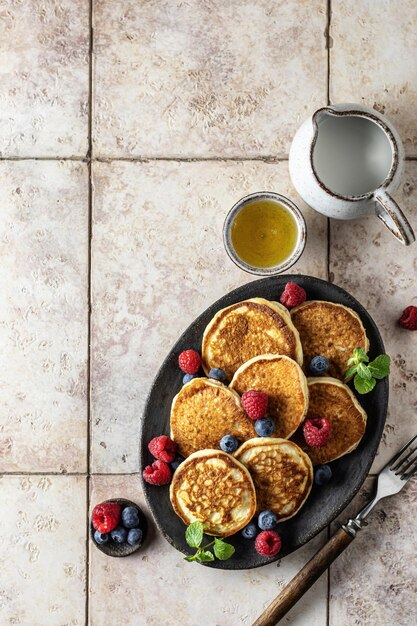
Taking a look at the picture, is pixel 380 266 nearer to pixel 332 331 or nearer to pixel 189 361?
pixel 332 331

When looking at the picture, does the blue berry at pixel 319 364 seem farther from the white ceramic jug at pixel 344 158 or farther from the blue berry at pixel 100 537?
the blue berry at pixel 100 537

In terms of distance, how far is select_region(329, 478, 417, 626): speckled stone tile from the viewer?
2.02m

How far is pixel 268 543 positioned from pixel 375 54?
1.34 metres

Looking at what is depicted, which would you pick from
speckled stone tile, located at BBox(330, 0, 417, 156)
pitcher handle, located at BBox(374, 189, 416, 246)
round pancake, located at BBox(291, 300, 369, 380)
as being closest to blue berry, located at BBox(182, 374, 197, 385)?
round pancake, located at BBox(291, 300, 369, 380)

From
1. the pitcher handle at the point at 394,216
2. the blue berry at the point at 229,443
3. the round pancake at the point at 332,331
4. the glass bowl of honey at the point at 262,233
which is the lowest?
the blue berry at the point at 229,443

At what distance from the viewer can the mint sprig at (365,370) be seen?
180cm

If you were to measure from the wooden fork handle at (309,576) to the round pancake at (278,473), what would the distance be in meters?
0.17

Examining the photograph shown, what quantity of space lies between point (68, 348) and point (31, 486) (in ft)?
1.28

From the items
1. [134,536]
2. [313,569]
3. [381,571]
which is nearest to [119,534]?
[134,536]

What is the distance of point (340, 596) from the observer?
6.63ft

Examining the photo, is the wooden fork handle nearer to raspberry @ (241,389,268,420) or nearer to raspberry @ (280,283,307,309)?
raspberry @ (241,389,268,420)

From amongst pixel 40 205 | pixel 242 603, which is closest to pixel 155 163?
pixel 40 205

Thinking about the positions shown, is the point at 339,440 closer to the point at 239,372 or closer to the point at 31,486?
the point at 239,372

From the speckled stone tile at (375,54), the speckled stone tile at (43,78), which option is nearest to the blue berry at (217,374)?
the speckled stone tile at (43,78)
